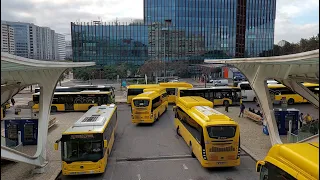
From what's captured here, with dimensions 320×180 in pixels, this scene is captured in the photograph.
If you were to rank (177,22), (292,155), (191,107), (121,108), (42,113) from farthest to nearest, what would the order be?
1. (177,22)
2. (121,108)
3. (191,107)
4. (42,113)
5. (292,155)

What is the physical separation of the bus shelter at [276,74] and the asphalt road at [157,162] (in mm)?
2544

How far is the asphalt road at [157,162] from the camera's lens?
12.3 metres

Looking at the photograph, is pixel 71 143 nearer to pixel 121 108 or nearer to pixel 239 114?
pixel 239 114

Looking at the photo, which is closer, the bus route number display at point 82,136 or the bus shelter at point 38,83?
the bus shelter at point 38,83

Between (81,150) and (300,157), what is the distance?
26.8 ft

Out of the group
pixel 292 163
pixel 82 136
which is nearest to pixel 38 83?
pixel 82 136

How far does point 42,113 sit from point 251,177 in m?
9.56

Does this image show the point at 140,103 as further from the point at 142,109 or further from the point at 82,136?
the point at 82,136

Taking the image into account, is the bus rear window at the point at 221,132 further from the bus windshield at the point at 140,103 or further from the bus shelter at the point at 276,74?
the bus windshield at the point at 140,103

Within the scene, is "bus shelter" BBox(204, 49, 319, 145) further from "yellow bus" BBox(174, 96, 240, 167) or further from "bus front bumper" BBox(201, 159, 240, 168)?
"bus front bumper" BBox(201, 159, 240, 168)

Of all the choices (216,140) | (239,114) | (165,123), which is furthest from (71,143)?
(239,114)

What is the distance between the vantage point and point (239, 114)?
25297 millimetres

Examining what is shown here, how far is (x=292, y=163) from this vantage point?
7.09 metres

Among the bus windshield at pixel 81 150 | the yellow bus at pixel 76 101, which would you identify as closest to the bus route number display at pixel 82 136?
the bus windshield at pixel 81 150
